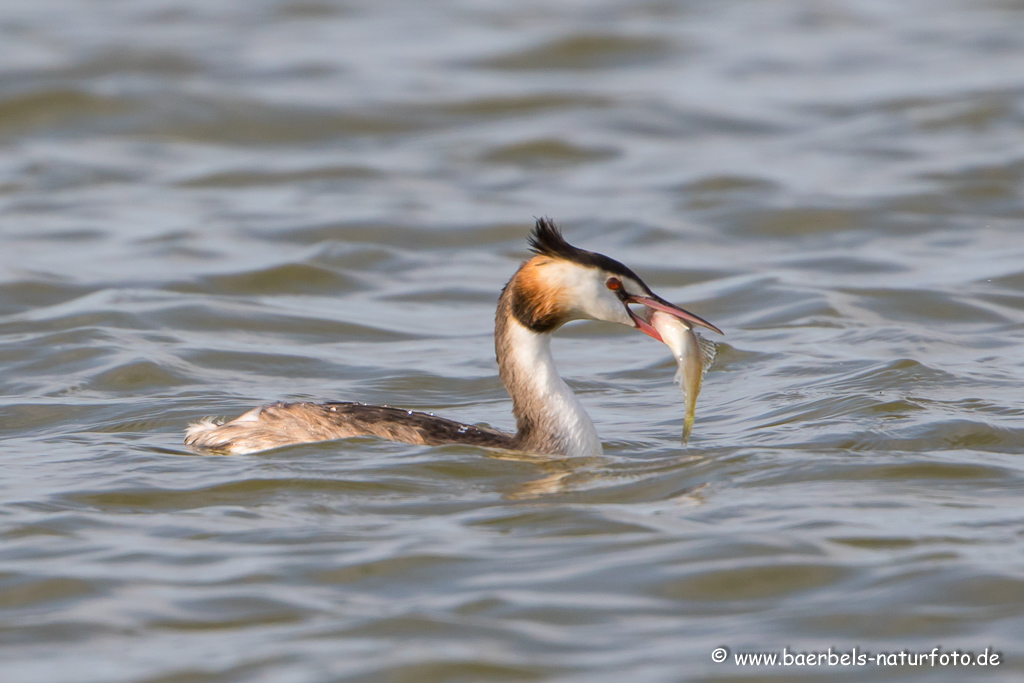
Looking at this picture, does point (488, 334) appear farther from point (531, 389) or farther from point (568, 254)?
point (568, 254)

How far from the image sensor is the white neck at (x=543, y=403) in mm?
7184

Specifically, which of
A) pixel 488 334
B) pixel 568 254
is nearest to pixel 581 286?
pixel 568 254

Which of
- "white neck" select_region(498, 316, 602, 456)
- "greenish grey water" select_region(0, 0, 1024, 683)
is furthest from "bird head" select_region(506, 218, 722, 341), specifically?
"greenish grey water" select_region(0, 0, 1024, 683)

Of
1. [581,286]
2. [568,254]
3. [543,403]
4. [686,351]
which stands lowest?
[543,403]

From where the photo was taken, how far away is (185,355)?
9.76 meters

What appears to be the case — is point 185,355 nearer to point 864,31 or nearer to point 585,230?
point 585,230

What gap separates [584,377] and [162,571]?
435cm

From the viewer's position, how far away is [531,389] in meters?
7.24

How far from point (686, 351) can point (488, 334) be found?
12.4 ft

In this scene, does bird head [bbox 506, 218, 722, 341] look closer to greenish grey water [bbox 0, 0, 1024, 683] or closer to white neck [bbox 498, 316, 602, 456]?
white neck [bbox 498, 316, 602, 456]

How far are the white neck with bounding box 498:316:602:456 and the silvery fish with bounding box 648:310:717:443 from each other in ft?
1.61

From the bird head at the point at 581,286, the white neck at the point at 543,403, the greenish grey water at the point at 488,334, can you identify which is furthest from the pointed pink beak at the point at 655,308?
the greenish grey water at the point at 488,334

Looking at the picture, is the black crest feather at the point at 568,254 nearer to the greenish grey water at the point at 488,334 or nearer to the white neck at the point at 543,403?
the white neck at the point at 543,403

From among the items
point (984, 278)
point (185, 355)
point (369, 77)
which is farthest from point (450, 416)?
point (369, 77)
